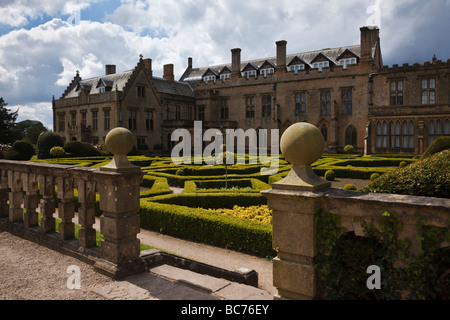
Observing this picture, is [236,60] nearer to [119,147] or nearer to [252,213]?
[252,213]

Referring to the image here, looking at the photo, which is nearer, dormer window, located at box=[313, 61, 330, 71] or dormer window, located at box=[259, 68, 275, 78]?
dormer window, located at box=[313, 61, 330, 71]

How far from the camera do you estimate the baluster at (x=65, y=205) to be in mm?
5461

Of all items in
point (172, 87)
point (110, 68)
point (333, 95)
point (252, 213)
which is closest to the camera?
point (252, 213)

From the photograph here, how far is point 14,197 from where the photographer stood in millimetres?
6879

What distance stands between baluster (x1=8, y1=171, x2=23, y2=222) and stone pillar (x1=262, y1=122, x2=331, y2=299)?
565 centimetres

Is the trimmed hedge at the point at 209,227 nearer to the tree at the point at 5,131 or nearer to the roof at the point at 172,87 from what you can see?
the roof at the point at 172,87

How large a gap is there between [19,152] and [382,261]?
26734 millimetres

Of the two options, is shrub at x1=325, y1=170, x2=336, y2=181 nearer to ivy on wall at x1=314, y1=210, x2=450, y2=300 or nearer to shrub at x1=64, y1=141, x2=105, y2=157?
ivy on wall at x1=314, y1=210, x2=450, y2=300

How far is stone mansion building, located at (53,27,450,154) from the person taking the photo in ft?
90.1

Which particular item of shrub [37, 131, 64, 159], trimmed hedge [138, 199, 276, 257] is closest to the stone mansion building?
shrub [37, 131, 64, 159]

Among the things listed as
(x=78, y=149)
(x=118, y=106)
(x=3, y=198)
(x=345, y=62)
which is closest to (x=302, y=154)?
(x=3, y=198)
